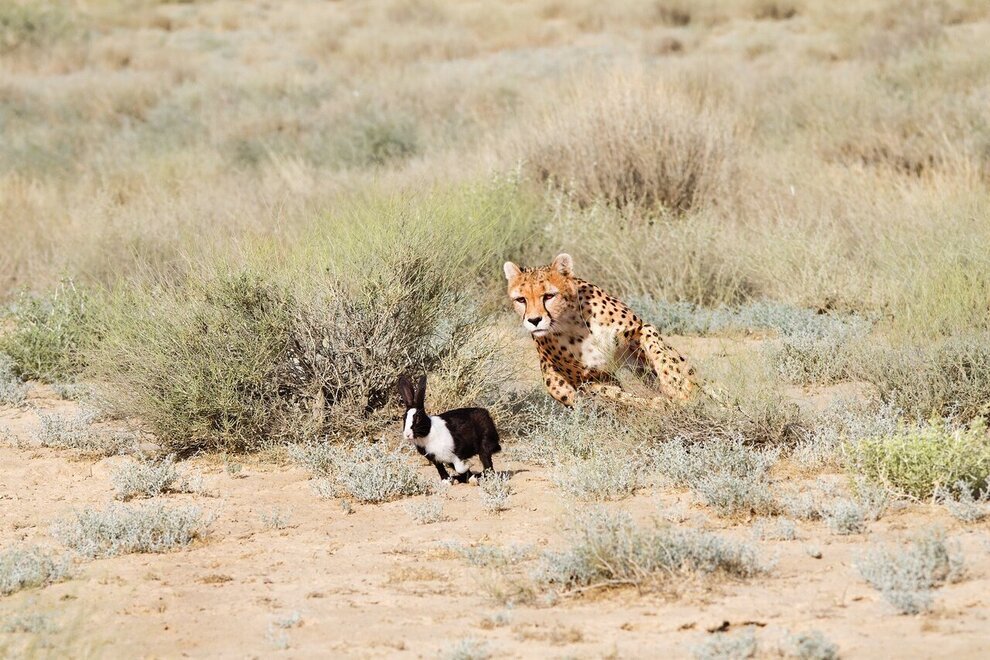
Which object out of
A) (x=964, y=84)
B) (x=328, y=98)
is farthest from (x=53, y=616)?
(x=328, y=98)

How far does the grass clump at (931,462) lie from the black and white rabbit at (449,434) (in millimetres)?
1743

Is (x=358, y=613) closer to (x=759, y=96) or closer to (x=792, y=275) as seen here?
(x=792, y=275)

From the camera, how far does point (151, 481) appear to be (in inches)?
250

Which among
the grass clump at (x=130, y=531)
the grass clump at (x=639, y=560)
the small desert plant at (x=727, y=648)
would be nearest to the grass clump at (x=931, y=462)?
the grass clump at (x=639, y=560)

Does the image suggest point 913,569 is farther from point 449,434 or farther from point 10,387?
point 10,387

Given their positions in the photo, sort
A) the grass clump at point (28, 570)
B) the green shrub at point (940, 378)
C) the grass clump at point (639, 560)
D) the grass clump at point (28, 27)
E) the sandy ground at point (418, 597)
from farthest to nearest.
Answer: the grass clump at point (28, 27), the green shrub at point (940, 378), the grass clump at point (28, 570), the grass clump at point (639, 560), the sandy ground at point (418, 597)

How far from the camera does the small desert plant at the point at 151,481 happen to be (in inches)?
250

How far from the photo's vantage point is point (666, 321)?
939cm

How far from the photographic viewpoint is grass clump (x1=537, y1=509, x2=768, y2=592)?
15.5ft

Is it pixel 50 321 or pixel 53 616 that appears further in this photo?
pixel 50 321

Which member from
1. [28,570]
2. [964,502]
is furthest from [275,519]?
[964,502]

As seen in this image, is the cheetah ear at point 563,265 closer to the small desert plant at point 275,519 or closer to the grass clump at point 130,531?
the small desert plant at point 275,519

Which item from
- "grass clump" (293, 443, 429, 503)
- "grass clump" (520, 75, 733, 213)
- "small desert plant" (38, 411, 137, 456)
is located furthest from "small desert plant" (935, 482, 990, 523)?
"grass clump" (520, 75, 733, 213)

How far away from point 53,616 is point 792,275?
256 inches
